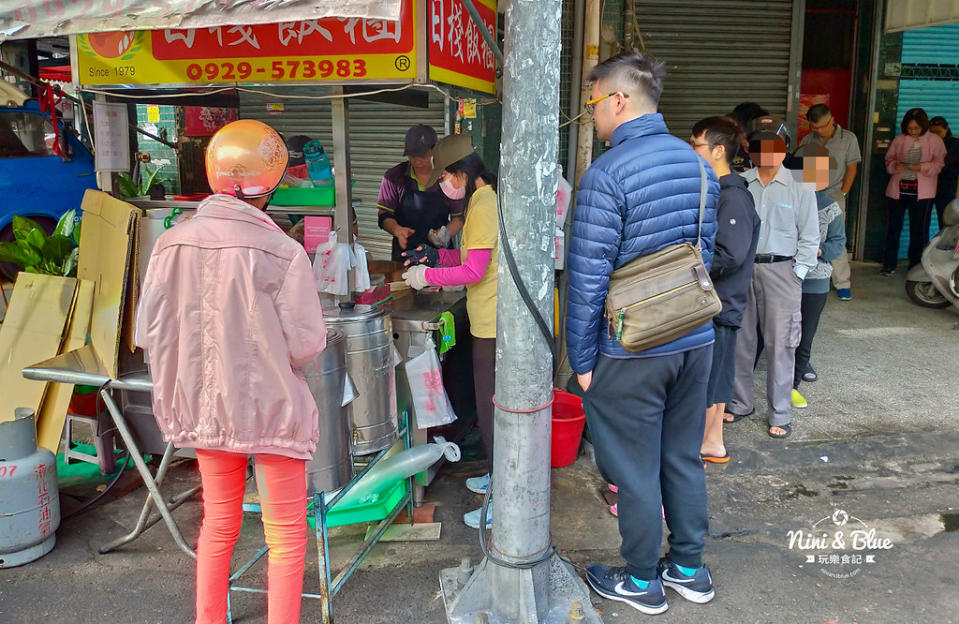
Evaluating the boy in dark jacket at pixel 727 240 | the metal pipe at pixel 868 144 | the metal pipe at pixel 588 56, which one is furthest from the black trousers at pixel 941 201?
the metal pipe at pixel 588 56

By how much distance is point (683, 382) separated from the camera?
2.92m

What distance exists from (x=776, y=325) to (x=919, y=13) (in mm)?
3843

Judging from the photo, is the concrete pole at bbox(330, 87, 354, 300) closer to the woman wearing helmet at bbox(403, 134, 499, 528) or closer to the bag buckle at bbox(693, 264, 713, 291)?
the woman wearing helmet at bbox(403, 134, 499, 528)

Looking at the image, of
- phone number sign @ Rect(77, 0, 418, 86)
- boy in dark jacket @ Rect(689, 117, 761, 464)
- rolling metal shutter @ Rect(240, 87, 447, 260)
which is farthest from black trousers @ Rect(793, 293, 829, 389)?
rolling metal shutter @ Rect(240, 87, 447, 260)

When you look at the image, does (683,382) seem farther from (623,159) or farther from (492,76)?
(492,76)

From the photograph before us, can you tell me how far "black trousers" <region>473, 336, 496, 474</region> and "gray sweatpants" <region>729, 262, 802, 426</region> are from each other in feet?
5.64

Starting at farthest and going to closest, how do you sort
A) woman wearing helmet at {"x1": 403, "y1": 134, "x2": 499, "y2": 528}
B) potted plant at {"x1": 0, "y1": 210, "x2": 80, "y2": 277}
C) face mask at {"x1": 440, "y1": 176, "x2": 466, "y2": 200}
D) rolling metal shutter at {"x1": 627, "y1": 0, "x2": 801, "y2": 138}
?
rolling metal shutter at {"x1": 627, "y1": 0, "x2": 801, "y2": 138}, potted plant at {"x1": 0, "y1": 210, "x2": 80, "y2": 277}, face mask at {"x1": 440, "y1": 176, "x2": 466, "y2": 200}, woman wearing helmet at {"x1": 403, "y1": 134, "x2": 499, "y2": 528}

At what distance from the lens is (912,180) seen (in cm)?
817

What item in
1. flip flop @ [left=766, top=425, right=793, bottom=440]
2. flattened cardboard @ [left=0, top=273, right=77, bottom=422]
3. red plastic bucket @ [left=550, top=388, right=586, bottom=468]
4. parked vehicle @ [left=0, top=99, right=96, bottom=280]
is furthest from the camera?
parked vehicle @ [left=0, top=99, right=96, bottom=280]

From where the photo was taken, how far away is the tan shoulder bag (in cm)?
268

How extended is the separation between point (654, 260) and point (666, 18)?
5.90 m

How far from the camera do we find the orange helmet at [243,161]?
2.42 metres

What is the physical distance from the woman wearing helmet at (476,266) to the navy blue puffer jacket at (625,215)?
0.81 meters

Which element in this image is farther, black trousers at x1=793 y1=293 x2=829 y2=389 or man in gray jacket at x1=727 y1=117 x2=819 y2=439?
black trousers at x1=793 y1=293 x2=829 y2=389
